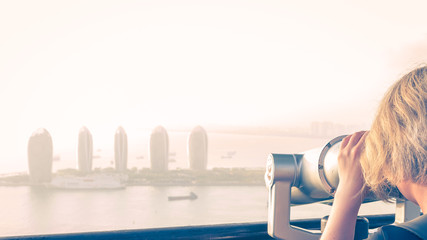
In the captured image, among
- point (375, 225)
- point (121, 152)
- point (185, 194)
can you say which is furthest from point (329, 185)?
point (185, 194)

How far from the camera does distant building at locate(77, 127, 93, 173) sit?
1892 cm

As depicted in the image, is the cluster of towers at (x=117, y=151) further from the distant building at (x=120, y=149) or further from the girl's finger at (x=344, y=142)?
the girl's finger at (x=344, y=142)

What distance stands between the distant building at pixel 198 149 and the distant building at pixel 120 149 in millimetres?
3697

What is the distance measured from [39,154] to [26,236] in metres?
19.9

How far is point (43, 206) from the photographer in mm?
21734

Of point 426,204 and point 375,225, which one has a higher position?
point 426,204

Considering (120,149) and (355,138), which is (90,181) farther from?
(355,138)

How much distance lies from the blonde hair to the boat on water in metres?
20.3

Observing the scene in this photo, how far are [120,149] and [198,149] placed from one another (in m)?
4.71

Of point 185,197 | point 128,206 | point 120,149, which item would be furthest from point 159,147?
point 185,197

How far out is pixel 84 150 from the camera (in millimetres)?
19891

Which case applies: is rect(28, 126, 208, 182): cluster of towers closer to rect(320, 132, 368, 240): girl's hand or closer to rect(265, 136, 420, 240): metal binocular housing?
rect(265, 136, 420, 240): metal binocular housing

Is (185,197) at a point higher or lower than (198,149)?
lower

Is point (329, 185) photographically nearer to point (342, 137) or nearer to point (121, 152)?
point (342, 137)
